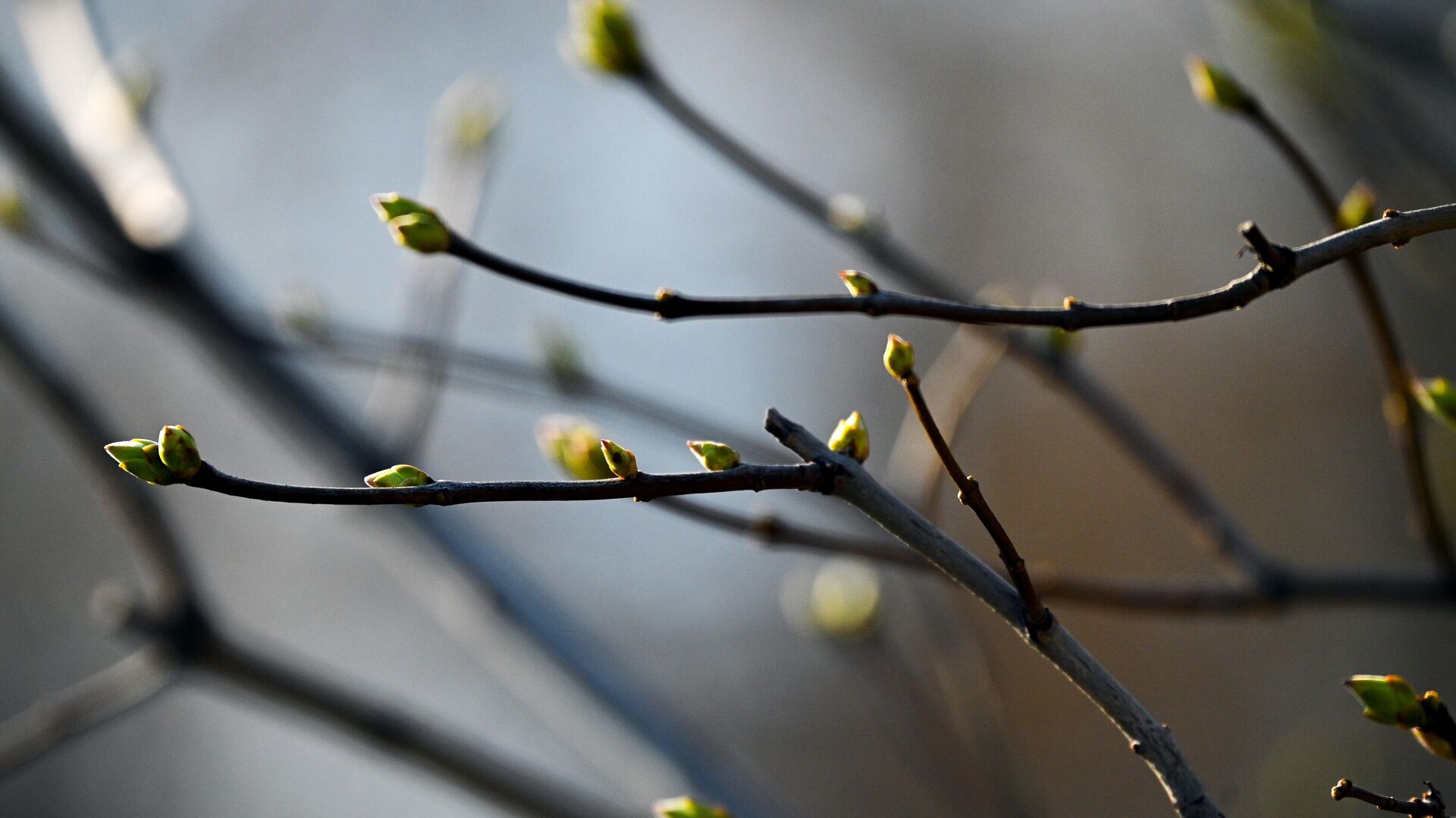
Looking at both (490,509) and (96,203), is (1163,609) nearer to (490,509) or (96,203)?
(96,203)

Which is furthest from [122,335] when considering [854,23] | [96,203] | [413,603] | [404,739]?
[404,739]

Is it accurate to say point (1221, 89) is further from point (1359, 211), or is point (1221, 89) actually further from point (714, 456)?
point (714, 456)

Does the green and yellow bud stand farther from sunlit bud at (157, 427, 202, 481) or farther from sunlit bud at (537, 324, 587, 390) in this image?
sunlit bud at (537, 324, 587, 390)

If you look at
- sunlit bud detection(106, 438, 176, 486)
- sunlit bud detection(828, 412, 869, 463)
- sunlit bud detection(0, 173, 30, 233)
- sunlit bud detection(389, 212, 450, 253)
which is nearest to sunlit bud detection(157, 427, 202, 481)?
sunlit bud detection(106, 438, 176, 486)

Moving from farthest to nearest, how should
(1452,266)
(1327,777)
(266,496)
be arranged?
(1327,777)
(1452,266)
(266,496)

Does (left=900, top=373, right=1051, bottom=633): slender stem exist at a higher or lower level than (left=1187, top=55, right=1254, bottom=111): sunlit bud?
lower
